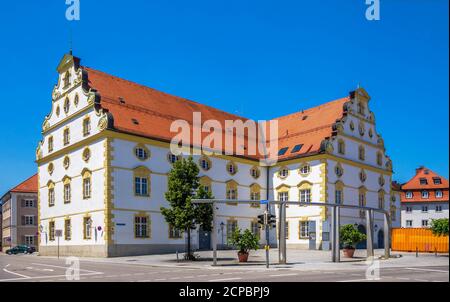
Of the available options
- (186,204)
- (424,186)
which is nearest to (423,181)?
(424,186)

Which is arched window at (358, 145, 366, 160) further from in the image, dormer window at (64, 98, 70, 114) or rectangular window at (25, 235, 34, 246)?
rectangular window at (25, 235, 34, 246)

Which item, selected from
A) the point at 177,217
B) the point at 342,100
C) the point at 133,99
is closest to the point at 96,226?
the point at 177,217

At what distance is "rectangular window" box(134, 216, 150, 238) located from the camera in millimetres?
40531

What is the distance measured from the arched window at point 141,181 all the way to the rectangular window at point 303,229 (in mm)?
16417

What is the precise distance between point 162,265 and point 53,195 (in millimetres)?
22469

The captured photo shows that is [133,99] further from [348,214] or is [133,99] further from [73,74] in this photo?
[348,214]

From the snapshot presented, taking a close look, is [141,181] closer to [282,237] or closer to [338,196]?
[282,237]

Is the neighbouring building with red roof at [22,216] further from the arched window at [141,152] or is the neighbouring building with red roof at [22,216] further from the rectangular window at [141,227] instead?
the arched window at [141,152]

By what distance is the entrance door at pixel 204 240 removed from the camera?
45.8 m

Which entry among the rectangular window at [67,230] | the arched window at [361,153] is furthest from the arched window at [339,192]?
the rectangular window at [67,230]

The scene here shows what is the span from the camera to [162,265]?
2883cm

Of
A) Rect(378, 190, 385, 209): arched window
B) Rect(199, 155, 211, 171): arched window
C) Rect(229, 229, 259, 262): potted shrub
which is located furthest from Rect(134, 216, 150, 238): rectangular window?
Rect(378, 190, 385, 209): arched window

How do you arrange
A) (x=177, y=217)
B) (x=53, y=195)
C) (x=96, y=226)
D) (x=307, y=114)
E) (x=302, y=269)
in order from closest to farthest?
1. (x=302, y=269)
2. (x=177, y=217)
3. (x=96, y=226)
4. (x=53, y=195)
5. (x=307, y=114)

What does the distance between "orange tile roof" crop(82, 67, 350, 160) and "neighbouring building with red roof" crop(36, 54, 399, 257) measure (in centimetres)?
14
